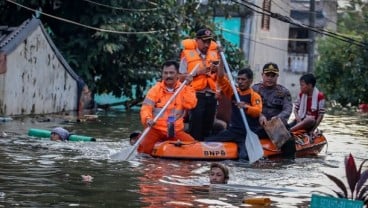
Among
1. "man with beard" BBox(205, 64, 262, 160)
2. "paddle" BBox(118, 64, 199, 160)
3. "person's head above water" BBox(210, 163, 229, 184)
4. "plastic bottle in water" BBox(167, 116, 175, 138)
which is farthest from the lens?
"man with beard" BBox(205, 64, 262, 160)

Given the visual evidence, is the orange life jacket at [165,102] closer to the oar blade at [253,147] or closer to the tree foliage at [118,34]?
the oar blade at [253,147]

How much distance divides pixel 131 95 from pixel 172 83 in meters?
14.7

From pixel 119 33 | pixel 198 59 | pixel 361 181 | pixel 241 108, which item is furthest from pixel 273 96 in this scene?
pixel 119 33

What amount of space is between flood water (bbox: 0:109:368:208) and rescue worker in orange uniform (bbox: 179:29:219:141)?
4.56 ft

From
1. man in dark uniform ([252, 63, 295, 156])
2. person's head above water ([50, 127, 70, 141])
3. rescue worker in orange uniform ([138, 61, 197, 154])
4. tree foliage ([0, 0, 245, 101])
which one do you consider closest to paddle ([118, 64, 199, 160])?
rescue worker in orange uniform ([138, 61, 197, 154])

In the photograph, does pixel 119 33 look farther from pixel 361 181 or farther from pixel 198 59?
pixel 361 181

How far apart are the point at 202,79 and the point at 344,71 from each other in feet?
74.6

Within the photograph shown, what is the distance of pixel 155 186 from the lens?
11289mm

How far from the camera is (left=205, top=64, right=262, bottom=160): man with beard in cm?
1492

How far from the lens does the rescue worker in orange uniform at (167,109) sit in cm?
1484

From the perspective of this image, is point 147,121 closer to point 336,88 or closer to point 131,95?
point 131,95

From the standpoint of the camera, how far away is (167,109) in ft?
48.8

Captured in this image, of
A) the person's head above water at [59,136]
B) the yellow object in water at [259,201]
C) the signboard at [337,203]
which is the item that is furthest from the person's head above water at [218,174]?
the person's head above water at [59,136]

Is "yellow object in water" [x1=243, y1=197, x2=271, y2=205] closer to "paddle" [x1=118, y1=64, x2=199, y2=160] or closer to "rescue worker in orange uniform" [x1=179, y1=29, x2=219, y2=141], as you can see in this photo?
"paddle" [x1=118, y1=64, x2=199, y2=160]
